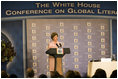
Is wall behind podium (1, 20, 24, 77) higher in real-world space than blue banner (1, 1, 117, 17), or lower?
lower

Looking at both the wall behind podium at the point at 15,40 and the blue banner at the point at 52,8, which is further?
the wall behind podium at the point at 15,40

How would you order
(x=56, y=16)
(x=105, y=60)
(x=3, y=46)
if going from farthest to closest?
1. (x=56, y=16)
2. (x=3, y=46)
3. (x=105, y=60)

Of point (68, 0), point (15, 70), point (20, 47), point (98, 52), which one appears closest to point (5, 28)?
point (20, 47)

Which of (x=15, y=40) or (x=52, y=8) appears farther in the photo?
(x=15, y=40)

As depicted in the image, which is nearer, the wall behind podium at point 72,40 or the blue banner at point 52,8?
the blue banner at point 52,8

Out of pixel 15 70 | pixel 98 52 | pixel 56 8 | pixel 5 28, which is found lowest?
pixel 15 70

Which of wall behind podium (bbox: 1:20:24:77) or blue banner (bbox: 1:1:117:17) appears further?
wall behind podium (bbox: 1:20:24:77)

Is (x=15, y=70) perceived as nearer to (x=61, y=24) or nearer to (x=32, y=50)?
(x=32, y=50)

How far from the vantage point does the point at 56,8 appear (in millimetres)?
10195

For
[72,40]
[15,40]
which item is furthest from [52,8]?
[15,40]

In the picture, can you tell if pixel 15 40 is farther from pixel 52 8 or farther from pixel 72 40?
pixel 72 40

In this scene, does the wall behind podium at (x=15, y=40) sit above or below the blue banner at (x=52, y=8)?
below

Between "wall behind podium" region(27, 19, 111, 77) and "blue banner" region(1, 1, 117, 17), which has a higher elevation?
"blue banner" region(1, 1, 117, 17)

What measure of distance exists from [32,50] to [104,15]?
9.87 ft
